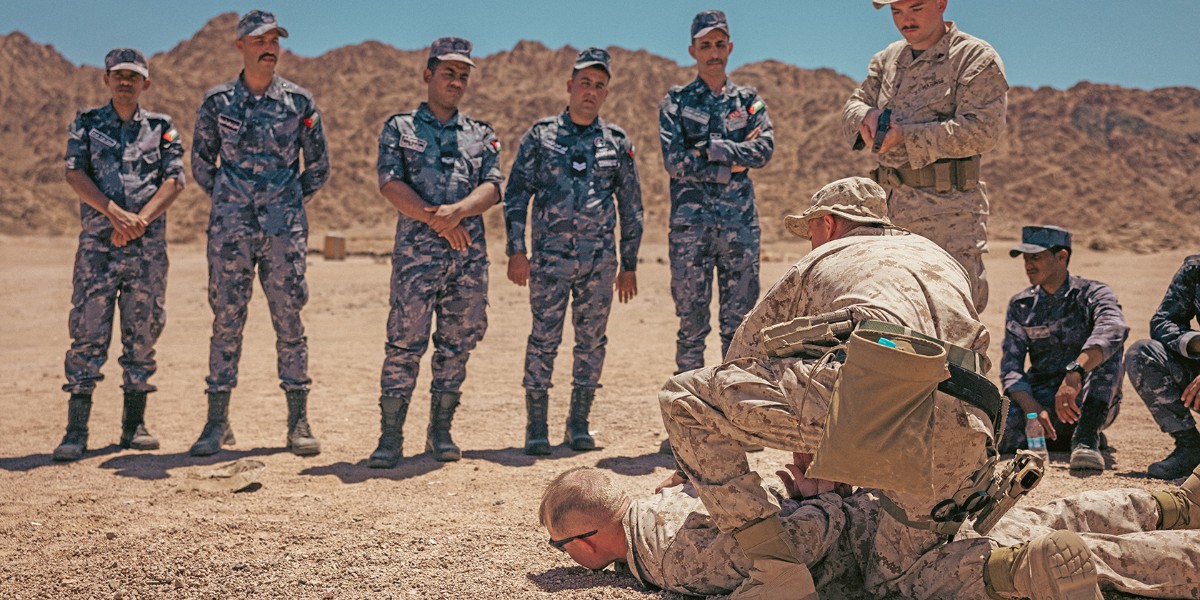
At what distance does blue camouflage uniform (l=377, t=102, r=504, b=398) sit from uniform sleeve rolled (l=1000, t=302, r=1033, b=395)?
10.3 ft

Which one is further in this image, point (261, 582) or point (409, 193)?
point (409, 193)

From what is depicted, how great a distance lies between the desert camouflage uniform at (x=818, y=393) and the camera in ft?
10.9

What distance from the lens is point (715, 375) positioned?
3.58 metres

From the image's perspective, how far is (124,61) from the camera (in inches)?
255

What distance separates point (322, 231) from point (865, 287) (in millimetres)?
41354

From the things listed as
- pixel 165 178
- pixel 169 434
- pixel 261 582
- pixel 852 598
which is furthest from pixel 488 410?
pixel 852 598

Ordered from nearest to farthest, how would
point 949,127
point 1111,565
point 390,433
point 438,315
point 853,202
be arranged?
point 1111,565, point 853,202, point 949,127, point 390,433, point 438,315

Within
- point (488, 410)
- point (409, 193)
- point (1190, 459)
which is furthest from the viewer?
point (488, 410)

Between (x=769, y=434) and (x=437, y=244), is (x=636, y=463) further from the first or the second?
(x=769, y=434)

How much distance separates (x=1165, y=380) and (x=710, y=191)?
9.05ft

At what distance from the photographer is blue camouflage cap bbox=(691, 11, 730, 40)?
657cm

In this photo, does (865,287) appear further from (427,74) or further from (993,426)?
(427,74)

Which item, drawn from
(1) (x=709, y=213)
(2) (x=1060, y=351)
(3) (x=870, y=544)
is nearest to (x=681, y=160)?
(1) (x=709, y=213)

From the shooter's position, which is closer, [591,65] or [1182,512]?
[1182,512]
